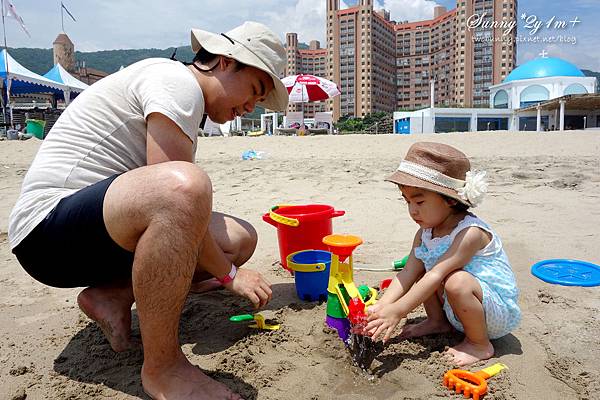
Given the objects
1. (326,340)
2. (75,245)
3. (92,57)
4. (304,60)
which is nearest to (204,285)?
(326,340)

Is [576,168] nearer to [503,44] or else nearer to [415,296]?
[415,296]

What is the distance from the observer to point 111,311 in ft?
5.80

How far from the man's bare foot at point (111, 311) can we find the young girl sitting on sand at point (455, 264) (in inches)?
36.5

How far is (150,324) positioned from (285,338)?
0.65 meters

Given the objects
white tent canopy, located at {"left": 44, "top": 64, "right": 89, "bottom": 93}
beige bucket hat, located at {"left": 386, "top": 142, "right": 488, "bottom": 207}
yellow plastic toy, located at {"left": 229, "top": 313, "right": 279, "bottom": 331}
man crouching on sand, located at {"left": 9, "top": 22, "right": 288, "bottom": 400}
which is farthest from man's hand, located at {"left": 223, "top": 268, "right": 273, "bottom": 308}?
white tent canopy, located at {"left": 44, "top": 64, "right": 89, "bottom": 93}

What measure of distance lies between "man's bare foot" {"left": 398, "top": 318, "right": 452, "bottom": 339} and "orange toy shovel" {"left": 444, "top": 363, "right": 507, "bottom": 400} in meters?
0.30

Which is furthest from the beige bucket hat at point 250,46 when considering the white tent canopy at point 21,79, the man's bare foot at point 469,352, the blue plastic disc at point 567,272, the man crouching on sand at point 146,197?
the white tent canopy at point 21,79

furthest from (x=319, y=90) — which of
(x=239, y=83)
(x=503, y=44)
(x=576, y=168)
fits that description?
(x=503, y=44)

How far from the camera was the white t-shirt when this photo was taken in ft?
4.91

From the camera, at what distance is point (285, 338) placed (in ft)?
6.00

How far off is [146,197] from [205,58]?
28.0 inches

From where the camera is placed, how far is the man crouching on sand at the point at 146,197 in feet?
4.34

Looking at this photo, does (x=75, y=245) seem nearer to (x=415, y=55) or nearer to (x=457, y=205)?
(x=457, y=205)

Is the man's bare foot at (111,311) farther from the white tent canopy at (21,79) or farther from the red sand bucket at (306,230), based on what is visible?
the white tent canopy at (21,79)
